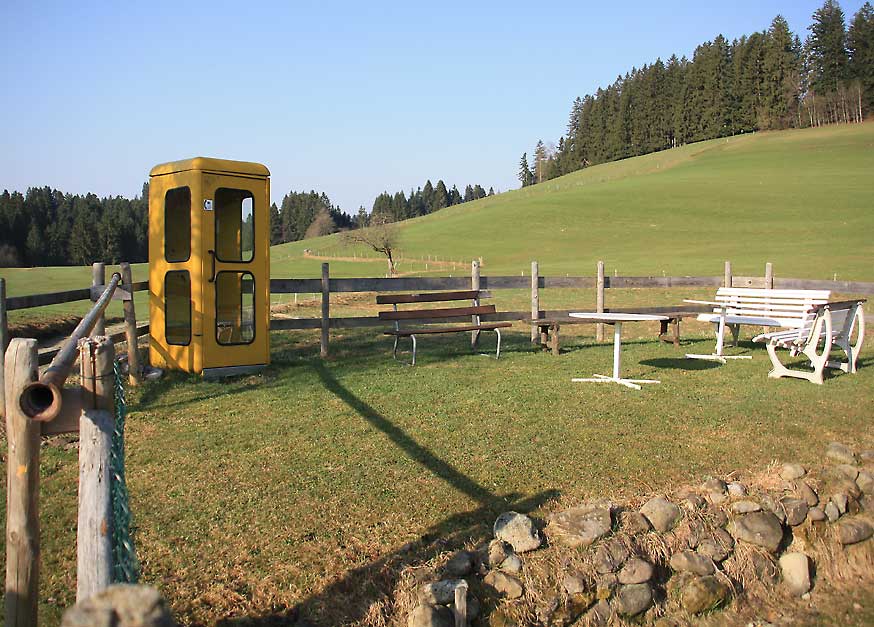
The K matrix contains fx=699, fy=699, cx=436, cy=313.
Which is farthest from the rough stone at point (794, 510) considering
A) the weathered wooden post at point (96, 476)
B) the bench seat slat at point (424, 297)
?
the bench seat slat at point (424, 297)

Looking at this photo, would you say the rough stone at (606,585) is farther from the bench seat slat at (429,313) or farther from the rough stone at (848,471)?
the bench seat slat at (429,313)

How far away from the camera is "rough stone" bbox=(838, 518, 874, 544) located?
5.30 metres

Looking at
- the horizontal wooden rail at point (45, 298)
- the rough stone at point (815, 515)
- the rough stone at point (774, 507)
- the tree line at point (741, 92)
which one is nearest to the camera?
the rough stone at point (774, 507)

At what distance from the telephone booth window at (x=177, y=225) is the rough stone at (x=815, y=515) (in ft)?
25.3

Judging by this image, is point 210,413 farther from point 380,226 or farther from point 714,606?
point 380,226

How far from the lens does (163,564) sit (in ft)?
13.4

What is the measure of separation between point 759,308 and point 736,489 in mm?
7286

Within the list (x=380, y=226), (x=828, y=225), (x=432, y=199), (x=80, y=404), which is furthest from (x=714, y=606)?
(x=432, y=199)

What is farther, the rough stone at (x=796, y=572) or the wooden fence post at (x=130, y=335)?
the wooden fence post at (x=130, y=335)

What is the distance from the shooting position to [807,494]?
17.9 ft

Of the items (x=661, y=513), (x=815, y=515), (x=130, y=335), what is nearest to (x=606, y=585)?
(x=661, y=513)

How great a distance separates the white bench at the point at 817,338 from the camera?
905 centimetres

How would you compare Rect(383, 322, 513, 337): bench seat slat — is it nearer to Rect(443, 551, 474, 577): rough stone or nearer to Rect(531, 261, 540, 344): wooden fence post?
Rect(531, 261, 540, 344): wooden fence post

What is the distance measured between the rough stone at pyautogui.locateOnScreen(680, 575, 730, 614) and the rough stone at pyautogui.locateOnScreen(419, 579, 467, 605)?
5.33 ft
